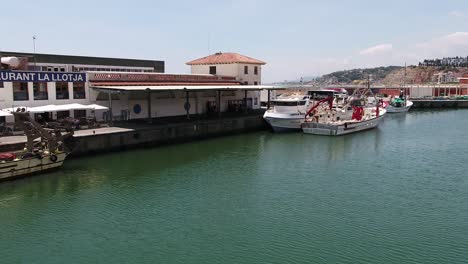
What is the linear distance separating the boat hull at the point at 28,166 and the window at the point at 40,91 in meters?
8.79

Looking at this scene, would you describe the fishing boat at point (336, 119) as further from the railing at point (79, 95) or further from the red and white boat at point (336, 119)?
the railing at point (79, 95)

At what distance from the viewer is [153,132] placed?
3469 centimetres

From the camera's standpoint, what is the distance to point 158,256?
48.7 ft

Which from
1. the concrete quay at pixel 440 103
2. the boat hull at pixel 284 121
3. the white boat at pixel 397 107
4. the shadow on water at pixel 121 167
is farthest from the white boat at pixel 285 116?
the concrete quay at pixel 440 103

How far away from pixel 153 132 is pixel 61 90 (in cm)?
818

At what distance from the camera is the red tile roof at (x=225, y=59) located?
51.4m

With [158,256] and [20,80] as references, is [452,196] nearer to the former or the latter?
[158,256]

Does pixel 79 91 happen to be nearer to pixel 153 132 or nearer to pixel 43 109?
pixel 43 109

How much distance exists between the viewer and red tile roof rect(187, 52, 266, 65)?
169 feet

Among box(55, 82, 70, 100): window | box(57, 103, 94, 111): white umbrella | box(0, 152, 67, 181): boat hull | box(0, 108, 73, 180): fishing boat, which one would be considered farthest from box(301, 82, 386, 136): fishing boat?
box(0, 152, 67, 181): boat hull

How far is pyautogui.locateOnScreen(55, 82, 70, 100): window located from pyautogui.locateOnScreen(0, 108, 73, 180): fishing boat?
738cm

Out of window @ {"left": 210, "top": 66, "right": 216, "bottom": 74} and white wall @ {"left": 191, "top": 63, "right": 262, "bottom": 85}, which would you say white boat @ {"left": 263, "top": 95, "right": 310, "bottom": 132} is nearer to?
white wall @ {"left": 191, "top": 63, "right": 262, "bottom": 85}

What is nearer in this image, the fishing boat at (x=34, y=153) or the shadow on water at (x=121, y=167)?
the shadow on water at (x=121, y=167)

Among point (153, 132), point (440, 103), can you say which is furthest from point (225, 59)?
point (440, 103)
